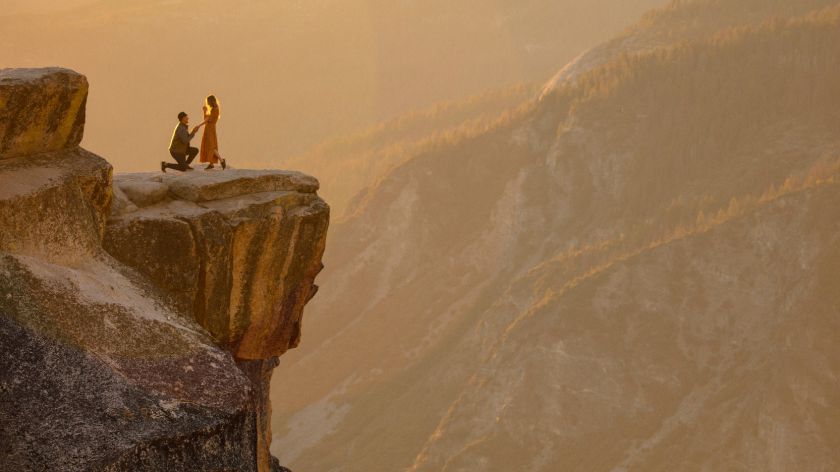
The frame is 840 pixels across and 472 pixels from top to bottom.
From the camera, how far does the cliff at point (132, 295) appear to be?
18219 millimetres

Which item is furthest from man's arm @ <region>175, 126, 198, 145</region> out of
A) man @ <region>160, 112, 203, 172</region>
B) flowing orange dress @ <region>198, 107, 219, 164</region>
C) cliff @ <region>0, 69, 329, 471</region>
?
flowing orange dress @ <region>198, 107, 219, 164</region>

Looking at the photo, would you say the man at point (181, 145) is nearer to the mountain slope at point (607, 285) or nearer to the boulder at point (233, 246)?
the boulder at point (233, 246)

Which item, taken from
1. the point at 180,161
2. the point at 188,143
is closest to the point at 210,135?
the point at 188,143

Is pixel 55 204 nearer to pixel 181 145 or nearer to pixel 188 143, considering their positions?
pixel 181 145

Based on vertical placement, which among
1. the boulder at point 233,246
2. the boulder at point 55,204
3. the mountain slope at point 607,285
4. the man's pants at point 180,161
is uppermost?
the boulder at point 55,204

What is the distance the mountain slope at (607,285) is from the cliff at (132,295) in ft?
267

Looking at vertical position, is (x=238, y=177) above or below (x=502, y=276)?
above

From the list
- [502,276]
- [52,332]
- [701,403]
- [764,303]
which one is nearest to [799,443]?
[701,403]

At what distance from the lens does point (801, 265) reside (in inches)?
4909

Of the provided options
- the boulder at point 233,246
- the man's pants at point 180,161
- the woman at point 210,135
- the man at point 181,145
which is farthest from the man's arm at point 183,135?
the woman at point 210,135

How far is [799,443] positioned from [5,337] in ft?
309

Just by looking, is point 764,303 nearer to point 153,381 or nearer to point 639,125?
point 639,125

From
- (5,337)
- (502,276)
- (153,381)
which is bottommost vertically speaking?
(502,276)

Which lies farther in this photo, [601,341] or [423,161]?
[423,161]
